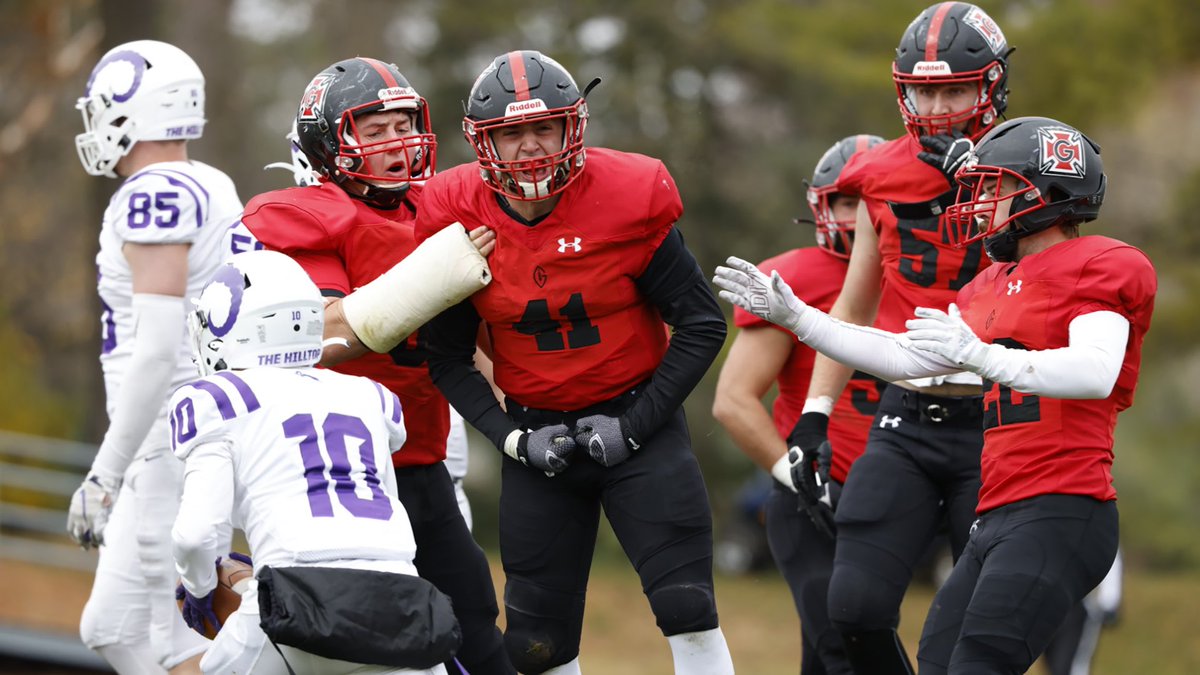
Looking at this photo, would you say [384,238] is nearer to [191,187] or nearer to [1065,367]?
[191,187]

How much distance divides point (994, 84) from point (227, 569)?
289 cm

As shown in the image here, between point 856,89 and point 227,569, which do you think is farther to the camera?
point 856,89

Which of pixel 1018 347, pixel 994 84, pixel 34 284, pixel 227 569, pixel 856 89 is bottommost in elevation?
pixel 34 284

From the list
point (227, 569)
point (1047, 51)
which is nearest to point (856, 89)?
point (1047, 51)

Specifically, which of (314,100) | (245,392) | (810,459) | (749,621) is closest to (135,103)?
(314,100)

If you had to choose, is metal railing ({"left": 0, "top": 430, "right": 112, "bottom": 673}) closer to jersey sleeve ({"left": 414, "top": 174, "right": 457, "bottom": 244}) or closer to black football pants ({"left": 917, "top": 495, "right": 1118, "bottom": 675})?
jersey sleeve ({"left": 414, "top": 174, "right": 457, "bottom": 244})

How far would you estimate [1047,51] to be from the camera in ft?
41.4

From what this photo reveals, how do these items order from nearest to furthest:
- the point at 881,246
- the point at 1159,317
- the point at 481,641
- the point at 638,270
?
the point at 638,270, the point at 481,641, the point at 881,246, the point at 1159,317

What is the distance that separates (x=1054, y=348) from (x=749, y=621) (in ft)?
34.4

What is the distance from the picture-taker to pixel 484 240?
4555 millimetres

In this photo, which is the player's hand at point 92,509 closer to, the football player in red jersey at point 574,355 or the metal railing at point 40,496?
the football player in red jersey at point 574,355

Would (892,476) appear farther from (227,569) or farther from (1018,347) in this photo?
(227,569)

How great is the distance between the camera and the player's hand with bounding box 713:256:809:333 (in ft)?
14.4

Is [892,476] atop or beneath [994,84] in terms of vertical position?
beneath
